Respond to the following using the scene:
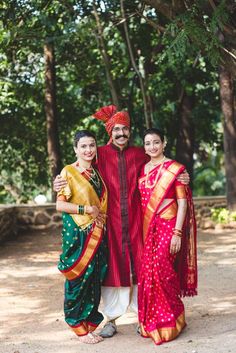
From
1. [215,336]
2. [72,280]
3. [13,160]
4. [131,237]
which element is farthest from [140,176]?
[13,160]

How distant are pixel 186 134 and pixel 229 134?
176cm

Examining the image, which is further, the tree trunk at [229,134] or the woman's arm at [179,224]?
the tree trunk at [229,134]

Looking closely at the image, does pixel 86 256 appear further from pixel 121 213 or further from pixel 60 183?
pixel 60 183

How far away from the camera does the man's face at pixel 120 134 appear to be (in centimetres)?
462

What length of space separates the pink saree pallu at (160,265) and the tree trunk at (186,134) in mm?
8144

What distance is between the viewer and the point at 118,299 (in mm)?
4703

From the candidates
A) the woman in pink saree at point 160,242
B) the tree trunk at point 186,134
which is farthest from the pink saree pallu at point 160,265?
the tree trunk at point 186,134

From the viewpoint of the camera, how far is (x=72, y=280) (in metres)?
4.54

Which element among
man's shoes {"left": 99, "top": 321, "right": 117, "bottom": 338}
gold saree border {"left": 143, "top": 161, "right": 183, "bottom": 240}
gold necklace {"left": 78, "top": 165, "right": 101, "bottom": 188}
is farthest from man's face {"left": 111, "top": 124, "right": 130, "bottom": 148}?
man's shoes {"left": 99, "top": 321, "right": 117, "bottom": 338}

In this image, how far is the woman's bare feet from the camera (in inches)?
179

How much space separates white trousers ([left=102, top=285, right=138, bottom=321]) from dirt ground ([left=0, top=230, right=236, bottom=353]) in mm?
200

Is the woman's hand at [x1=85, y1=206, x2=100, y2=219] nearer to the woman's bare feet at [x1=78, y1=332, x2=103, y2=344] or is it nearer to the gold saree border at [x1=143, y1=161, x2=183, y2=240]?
the gold saree border at [x1=143, y1=161, x2=183, y2=240]

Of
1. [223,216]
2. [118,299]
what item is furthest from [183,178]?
[223,216]

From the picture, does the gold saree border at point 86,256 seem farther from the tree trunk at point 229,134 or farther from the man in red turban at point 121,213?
the tree trunk at point 229,134
